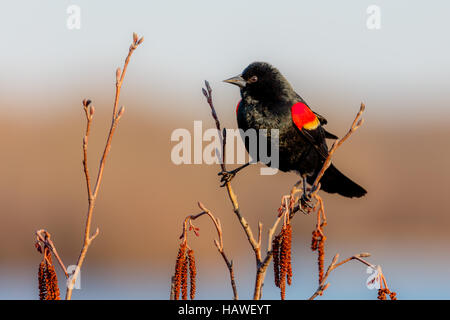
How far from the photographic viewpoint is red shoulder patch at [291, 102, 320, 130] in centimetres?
373

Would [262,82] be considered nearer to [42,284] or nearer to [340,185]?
[340,185]

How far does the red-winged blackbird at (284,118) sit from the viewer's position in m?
3.71

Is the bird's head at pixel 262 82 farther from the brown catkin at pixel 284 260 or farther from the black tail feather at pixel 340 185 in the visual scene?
the brown catkin at pixel 284 260

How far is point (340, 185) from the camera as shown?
3982 mm

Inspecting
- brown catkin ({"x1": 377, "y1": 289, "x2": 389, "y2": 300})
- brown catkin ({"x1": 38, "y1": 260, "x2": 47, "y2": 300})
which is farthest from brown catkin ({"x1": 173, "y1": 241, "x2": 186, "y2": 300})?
brown catkin ({"x1": 377, "y1": 289, "x2": 389, "y2": 300})

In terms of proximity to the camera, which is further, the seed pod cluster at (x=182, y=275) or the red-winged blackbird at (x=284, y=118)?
the red-winged blackbird at (x=284, y=118)

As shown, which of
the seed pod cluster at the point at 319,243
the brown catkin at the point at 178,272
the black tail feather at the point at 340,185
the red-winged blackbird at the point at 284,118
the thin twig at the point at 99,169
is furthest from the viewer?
the black tail feather at the point at 340,185

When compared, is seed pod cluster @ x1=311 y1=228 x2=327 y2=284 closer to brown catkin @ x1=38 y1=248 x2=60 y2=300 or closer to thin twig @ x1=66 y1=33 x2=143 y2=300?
thin twig @ x1=66 y1=33 x2=143 y2=300

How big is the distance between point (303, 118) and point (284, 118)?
0.43 ft

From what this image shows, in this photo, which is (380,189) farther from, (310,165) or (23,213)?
(310,165)

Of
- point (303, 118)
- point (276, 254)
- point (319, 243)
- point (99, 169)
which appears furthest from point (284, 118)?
point (99, 169)

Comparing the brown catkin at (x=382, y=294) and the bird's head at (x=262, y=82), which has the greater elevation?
the bird's head at (x=262, y=82)

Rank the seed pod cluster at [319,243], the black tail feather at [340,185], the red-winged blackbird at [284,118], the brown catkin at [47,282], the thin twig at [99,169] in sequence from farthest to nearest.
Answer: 1. the black tail feather at [340,185]
2. the red-winged blackbird at [284,118]
3. the seed pod cluster at [319,243]
4. the brown catkin at [47,282]
5. the thin twig at [99,169]

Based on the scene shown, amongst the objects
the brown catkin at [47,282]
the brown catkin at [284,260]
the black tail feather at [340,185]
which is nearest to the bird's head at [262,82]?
the black tail feather at [340,185]
